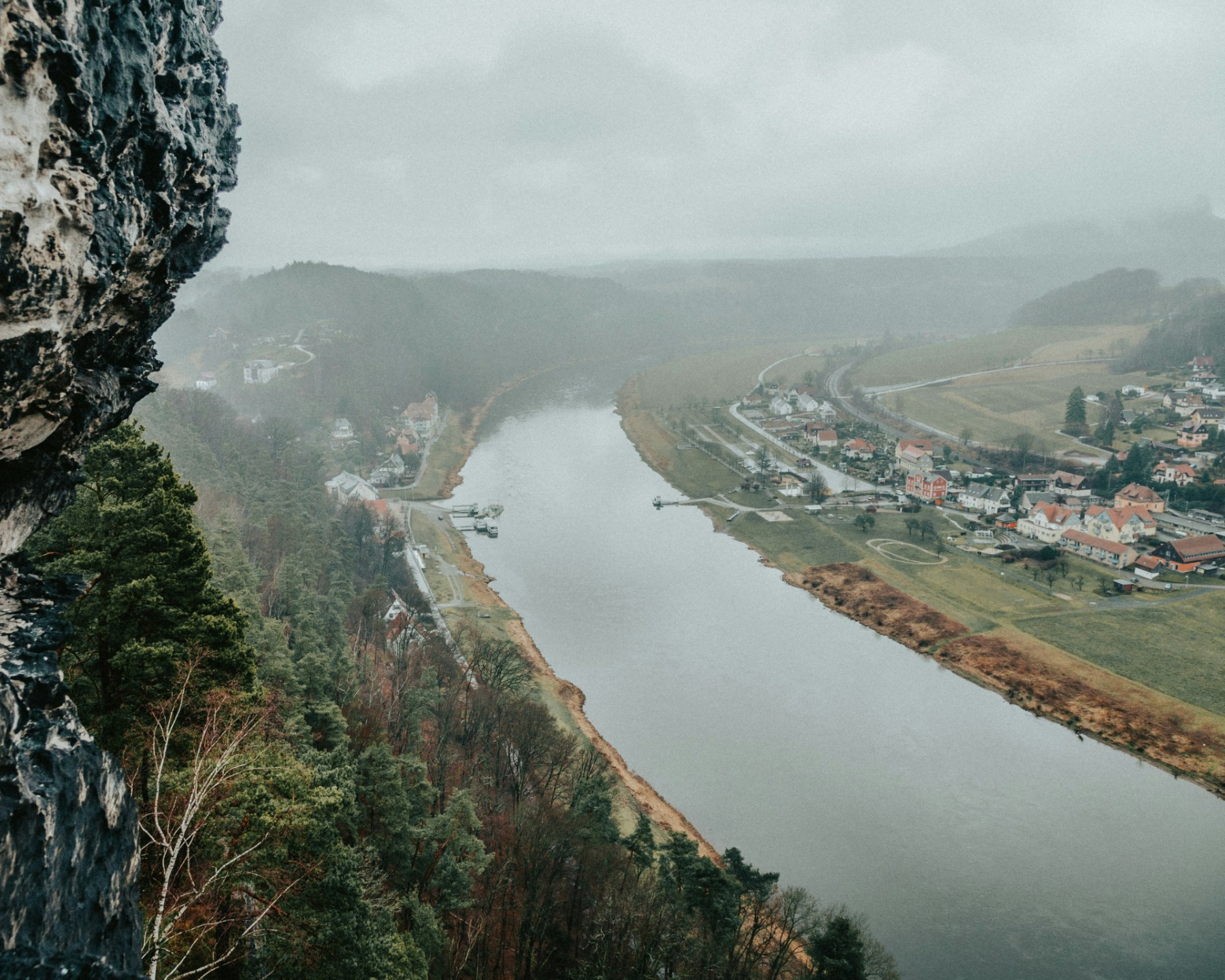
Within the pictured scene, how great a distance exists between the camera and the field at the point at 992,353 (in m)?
85.9

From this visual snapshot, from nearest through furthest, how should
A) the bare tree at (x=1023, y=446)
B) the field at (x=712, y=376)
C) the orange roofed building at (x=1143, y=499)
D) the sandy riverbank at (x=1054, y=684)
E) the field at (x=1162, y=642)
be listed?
the sandy riverbank at (x=1054, y=684), the field at (x=1162, y=642), the orange roofed building at (x=1143, y=499), the bare tree at (x=1023, y=446), the field at (x=712, y=376)

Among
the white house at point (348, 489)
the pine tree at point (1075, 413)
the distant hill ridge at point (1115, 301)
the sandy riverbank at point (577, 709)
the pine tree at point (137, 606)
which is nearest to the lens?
the pine tree at point (137, 606)

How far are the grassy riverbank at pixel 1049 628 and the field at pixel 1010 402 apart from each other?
22366 millimetres

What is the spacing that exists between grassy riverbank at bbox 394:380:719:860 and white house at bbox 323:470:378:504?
2954 millimetres

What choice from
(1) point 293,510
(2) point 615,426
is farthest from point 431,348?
(1) point 293,510

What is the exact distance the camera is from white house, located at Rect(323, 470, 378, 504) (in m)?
41.3

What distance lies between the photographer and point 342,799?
7.69 meters

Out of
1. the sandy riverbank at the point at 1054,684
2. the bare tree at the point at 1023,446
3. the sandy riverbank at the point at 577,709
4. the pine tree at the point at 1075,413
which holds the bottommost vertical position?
the sandy riverbank at the point at 1054,684

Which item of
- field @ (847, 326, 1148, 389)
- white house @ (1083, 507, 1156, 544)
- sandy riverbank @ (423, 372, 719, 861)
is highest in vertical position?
field @ (847, 326, 1148, 389)

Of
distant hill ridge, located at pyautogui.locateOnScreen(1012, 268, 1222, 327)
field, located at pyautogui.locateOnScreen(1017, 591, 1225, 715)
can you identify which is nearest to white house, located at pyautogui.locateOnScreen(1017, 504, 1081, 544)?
field, located at pyautogui.locateOnScreen(1017, 591, 1225, 715)

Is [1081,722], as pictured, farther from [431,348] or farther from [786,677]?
[431,348]

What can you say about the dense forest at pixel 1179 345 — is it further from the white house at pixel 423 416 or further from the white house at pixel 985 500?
the white house at pixel 423 416

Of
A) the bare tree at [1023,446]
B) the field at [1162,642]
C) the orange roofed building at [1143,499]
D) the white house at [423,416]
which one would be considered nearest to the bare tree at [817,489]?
the bare tree at [1023,446]

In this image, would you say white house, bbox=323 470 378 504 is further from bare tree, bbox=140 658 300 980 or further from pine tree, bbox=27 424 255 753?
bare tree, bbox=140 658 300 980
